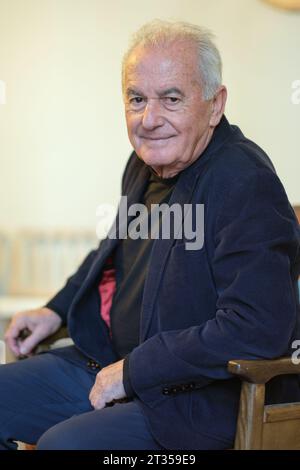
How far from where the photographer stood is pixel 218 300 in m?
1.26

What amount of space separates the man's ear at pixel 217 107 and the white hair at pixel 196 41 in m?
0.02

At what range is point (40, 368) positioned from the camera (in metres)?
1.60

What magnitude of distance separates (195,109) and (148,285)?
0.38 metres

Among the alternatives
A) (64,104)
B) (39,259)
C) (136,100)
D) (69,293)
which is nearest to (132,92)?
(136,100)

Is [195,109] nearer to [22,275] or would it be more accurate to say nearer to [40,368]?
[40,368]

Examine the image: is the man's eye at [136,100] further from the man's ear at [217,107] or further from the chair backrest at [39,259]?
the chair backrest at [39,259]

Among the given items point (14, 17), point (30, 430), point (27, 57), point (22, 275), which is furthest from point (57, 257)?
point (30, 430)

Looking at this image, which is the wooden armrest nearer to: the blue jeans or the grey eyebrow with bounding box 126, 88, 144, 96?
the blue jeans

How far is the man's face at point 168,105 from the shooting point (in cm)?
136

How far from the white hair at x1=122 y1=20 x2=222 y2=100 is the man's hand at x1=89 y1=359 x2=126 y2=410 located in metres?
0.59

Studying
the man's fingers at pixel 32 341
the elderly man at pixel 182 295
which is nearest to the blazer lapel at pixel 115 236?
the elderly man at pixel 182 295

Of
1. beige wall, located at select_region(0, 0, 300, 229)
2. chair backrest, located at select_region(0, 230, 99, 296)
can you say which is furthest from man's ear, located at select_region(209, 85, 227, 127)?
chair backrest, located at select_region(0, 230, 99, 296)

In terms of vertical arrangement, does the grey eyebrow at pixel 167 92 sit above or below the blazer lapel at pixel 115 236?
above

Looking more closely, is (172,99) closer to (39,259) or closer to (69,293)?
(69,293)
